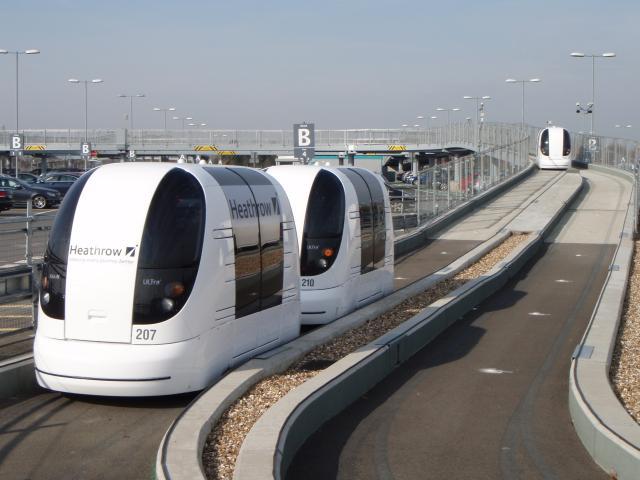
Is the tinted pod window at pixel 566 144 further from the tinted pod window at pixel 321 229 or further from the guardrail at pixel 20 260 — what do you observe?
the guardrail at pixel 20 260

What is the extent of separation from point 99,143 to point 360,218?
1975 inches

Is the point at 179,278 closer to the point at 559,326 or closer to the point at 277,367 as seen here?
the point at 277,367

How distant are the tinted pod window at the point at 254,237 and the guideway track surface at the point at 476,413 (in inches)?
65.0

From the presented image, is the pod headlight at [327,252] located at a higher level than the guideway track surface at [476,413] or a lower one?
higher

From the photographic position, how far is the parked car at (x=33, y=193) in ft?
143

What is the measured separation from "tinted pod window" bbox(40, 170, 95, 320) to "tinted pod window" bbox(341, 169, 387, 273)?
6153 mm

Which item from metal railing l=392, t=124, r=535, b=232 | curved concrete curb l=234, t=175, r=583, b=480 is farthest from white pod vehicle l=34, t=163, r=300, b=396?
metal railing l=392, t=124, r=535, b=232

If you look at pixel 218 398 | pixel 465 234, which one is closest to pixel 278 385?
pixel 218 398

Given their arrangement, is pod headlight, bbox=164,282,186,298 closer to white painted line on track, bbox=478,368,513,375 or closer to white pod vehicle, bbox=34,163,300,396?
white pod vehicle, bbox=34,163,300,396

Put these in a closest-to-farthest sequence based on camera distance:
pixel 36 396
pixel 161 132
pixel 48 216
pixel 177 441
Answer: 1. pixel 177 441
2. pixel 36 396
3. pixel 48 216
4. pixel 161 132

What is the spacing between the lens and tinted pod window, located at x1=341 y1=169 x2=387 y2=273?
48.8 ft

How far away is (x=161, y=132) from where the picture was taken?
61531 millimetres

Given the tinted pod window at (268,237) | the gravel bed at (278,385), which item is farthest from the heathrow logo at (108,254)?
the tinted pod window at (268,237)

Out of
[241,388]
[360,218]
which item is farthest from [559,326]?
[241,388]
